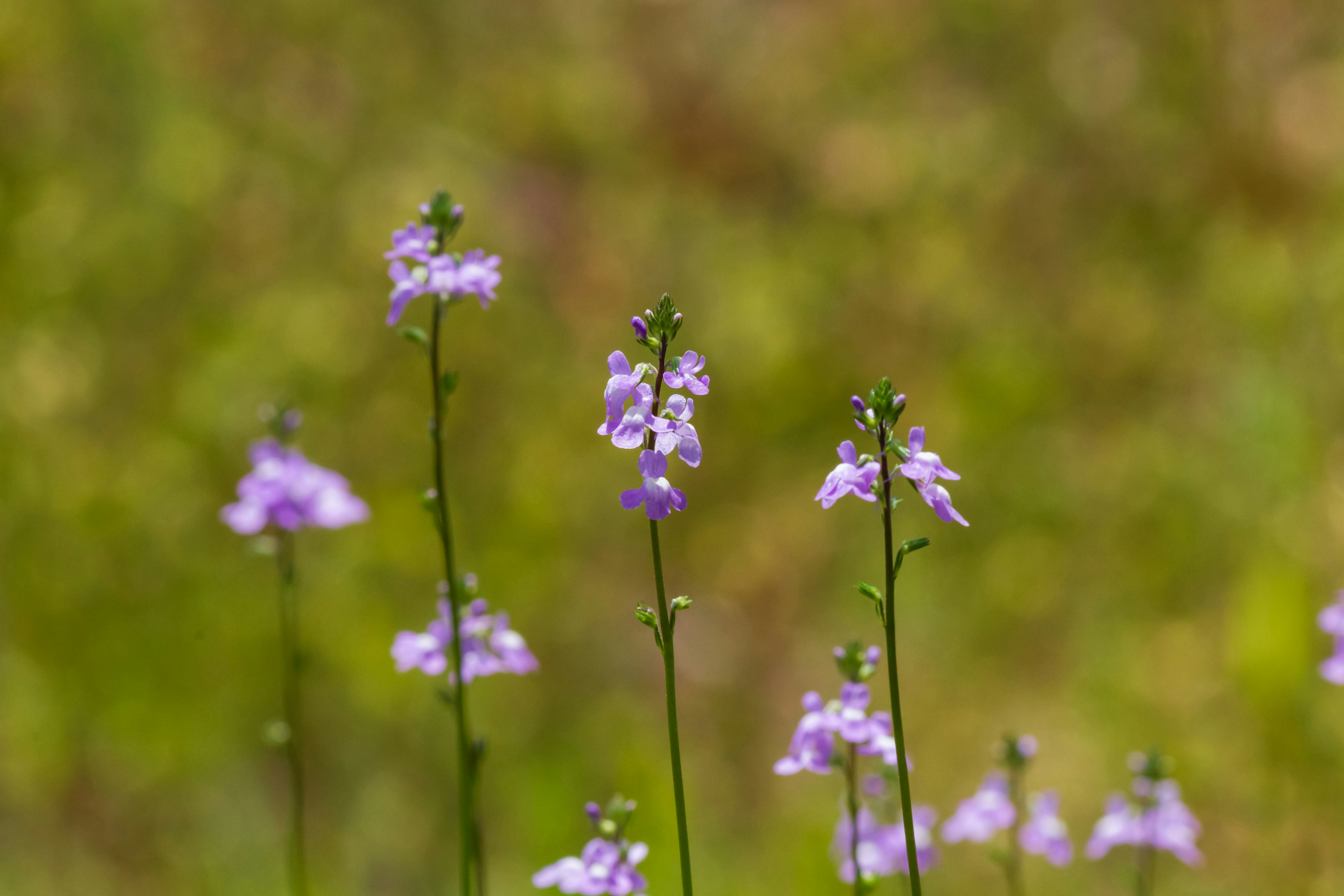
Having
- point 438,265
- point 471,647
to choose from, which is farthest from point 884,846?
point 438,265

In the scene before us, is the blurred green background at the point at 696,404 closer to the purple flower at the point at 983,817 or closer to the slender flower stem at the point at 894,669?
the purple flower at the point at 983,817

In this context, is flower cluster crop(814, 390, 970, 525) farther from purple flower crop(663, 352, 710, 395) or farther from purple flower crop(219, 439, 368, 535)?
purple flower crop(219, 439, 368, 535)

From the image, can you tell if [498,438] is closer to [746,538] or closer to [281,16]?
[746,538]

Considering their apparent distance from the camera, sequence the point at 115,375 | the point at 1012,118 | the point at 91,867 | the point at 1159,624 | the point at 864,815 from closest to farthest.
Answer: the point at 864,815 → the point at 91,867 → the point at 1159,624 → the point at 115,375 → the point at 1012,118

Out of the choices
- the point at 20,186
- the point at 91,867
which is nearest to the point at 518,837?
→ the point at 91,867

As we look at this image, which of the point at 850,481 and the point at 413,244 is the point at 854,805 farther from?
the point at 413,244
